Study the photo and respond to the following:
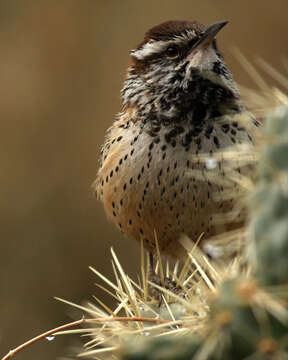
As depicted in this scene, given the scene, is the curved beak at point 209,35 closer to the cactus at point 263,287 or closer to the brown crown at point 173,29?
the brown crown at point 173,29

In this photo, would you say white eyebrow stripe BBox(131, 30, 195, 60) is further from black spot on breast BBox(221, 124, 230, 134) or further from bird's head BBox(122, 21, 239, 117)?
black spot on breast BBox(221, 124, 230, 134)

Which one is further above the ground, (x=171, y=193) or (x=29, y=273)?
(x=171, y=193)

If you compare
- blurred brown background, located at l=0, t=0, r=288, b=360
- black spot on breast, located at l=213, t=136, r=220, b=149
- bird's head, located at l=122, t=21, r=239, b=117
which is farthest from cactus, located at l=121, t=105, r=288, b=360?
blurred brown background, located at l=0, t=0, r=288, b=360

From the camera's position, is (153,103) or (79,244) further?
(79,244)

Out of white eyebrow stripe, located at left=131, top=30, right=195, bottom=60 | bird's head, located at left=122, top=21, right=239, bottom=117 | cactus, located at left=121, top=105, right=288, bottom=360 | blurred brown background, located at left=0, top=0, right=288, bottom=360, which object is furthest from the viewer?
blurred brown background, located at left=0, top=0, right=288, bottom=360

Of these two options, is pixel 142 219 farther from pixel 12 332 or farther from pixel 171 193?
pixel 12 332

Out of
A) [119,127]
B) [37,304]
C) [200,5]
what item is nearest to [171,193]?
[119,127]

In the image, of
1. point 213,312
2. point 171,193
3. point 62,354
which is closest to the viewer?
point 213,312

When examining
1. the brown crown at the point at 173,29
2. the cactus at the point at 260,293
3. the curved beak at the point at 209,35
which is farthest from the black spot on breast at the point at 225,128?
the cactus at the point at 260,293
